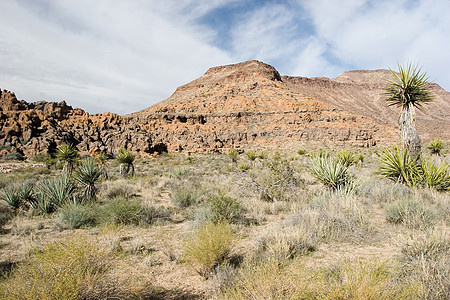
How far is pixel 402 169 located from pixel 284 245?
Answer: 249 inches

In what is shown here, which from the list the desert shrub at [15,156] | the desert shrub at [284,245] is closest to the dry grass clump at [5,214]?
the desert shrub at [284,245]

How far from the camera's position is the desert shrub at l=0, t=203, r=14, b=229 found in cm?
642

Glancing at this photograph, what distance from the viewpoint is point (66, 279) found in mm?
2176

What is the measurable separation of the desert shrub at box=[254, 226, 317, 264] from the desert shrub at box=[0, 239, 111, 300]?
2.30 metres

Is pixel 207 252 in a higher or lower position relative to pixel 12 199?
higher

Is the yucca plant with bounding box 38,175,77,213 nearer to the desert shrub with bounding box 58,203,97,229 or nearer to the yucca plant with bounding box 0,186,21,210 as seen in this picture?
the yucca plant with bounding box 0,186,21,210


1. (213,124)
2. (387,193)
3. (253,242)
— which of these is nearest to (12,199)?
(253,242)

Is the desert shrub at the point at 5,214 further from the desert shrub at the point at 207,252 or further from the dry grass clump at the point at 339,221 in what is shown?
the dry grass clump at the point at 339,221

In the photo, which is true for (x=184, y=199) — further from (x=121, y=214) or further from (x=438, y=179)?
(x=438, y=179)

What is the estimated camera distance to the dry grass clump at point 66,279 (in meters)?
2.06

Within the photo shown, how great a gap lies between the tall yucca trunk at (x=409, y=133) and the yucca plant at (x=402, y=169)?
62 cm

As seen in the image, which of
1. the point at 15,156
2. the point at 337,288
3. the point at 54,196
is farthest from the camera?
the point at 15,156

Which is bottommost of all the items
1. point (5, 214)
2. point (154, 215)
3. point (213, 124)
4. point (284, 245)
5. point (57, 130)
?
point (5, 214)

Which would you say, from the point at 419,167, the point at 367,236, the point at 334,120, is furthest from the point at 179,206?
the point at 334,120
